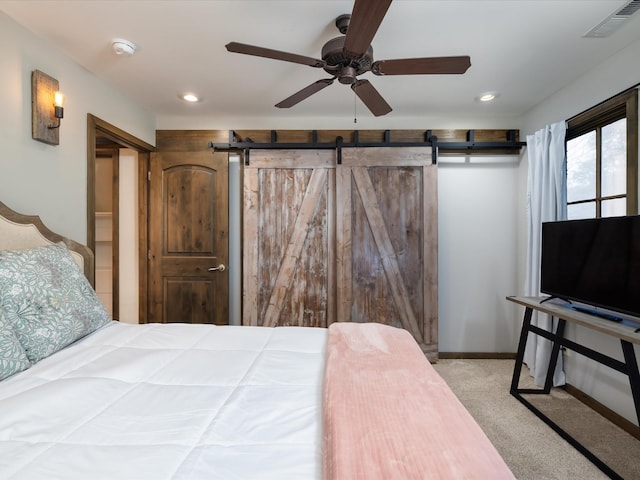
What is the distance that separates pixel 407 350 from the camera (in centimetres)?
142

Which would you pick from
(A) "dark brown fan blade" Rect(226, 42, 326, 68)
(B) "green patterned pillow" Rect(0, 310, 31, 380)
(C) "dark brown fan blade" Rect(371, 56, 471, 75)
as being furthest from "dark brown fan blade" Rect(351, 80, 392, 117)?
(B) "green patterned pillow" Rect(0, 310, 31, 380)

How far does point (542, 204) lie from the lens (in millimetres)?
2705

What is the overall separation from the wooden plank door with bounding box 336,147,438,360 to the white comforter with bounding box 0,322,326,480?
5.55 feet

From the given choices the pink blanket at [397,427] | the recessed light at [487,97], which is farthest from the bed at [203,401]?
the recessed light at [487,97]

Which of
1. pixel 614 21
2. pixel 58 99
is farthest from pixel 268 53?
pixel 614 21

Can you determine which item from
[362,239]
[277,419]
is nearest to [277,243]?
[362,239]

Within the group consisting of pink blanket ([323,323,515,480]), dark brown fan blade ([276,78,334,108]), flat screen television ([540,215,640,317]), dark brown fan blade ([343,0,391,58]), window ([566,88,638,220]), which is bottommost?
pink blanket ([323,323,515,480])

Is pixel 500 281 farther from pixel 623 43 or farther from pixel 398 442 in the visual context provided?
pixel 398 442

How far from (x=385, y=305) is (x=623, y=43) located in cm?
263

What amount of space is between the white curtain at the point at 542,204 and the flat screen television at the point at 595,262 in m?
0.27

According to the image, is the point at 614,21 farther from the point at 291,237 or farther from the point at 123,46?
the point at 123,46

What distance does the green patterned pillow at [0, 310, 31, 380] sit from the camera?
1.15 m

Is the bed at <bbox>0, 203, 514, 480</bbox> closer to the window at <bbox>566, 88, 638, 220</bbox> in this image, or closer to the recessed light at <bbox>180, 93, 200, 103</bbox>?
the recessed light at <bbox>180, 93, 200, 103</bbox>

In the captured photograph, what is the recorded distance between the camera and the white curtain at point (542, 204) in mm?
2627
